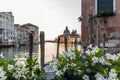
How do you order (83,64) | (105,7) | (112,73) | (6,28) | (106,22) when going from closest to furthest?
(112,73) → (83,64) → (106,22) → (105,7) → (6,28)

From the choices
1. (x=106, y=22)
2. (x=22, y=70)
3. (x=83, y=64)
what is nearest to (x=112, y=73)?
(x=83, y=64)

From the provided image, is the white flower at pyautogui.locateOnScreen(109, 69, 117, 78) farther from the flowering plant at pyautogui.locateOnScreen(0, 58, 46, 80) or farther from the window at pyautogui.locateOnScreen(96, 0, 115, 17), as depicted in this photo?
the window at pyautogui.locateOnScreen(96, 0, 115, 17)

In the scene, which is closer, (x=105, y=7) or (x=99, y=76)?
(x=99, y=76)

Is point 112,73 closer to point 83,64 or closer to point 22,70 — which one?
point 83,64

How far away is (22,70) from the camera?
2.95 meters

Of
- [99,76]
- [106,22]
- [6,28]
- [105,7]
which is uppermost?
[6,28]

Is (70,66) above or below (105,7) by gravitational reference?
below

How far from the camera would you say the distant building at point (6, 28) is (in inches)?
2832

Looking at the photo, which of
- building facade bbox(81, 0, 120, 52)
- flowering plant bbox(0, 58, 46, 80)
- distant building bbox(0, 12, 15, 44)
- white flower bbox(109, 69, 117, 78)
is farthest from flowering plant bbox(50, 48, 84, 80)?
distant building bbox(0, 12, 15, 44)

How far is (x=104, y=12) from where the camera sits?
1075 cm

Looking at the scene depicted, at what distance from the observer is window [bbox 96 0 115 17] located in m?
10.8

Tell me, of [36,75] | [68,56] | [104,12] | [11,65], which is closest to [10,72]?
[11,65]

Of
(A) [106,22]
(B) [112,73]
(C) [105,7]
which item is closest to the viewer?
(B) [112,73]

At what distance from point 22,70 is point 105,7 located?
332 inches
